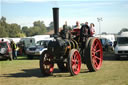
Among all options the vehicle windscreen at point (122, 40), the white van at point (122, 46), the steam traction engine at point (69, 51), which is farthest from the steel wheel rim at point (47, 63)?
the vehicle windscreen at point (122, 40)

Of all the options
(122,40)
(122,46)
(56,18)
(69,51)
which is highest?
(56,18)

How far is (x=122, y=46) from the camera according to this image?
17281mm

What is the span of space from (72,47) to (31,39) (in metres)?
21.1

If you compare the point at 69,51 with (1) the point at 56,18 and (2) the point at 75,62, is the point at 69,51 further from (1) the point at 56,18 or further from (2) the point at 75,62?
(1) the point at 56,18

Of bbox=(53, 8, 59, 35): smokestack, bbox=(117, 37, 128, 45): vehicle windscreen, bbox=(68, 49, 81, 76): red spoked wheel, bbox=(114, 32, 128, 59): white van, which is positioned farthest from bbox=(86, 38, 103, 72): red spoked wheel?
bbox=(117, 37, 128, 45): vehicle windscreen

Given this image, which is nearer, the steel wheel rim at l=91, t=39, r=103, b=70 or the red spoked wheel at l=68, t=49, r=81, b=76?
the red spoked wheel at l=68, t=49, r=81, b=76

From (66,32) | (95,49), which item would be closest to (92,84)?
(66,32)

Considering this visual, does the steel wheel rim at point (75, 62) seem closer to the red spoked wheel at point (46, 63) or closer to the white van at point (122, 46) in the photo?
the red spoked wheel at point (46, 63)

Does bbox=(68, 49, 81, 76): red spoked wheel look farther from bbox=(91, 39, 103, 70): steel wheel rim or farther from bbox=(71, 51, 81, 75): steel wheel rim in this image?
bbox=(91, 39, 103, 70): steel wheel rim

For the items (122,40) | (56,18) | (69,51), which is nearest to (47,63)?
(69,51)

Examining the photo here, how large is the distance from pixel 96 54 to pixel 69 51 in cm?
233

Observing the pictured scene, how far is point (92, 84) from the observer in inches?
321

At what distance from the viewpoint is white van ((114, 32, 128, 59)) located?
55.8 ft

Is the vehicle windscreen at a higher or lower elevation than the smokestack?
lower
